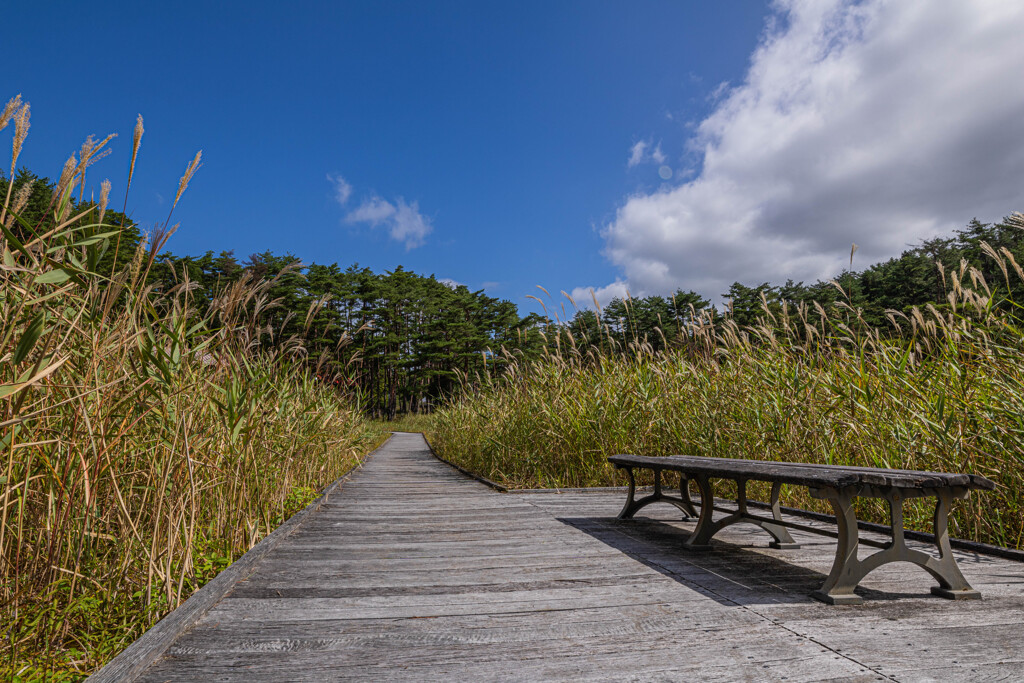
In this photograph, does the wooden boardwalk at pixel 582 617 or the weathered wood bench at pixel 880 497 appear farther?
the weathered wood bench at pixel 880 497

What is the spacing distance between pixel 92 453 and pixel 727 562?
2.95m

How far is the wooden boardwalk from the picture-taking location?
1599 mm

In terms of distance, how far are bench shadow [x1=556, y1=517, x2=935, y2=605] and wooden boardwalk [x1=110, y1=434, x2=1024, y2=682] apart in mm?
15

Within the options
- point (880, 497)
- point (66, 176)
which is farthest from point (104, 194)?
point (880, 497)

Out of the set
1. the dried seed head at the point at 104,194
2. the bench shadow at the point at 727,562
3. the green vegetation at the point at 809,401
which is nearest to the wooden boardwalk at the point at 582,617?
the bench shadow at the point at 727,562

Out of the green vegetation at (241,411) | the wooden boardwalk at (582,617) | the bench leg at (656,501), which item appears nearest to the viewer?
the wooden boardwalk at (582,617)

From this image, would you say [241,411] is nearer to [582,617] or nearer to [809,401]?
[582,617]

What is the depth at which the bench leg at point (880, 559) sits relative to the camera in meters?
2.12

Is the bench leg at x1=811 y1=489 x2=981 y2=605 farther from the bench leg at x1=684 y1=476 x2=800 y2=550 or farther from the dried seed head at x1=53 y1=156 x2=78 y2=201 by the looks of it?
the dried seed head at x1=53 y1=156 x2=78 y2=201

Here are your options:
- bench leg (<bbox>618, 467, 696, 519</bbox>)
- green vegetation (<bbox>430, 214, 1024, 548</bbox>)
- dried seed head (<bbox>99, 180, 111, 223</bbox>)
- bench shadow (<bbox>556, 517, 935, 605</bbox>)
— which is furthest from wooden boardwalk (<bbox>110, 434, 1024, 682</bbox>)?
dried seed head (<bbox>99, 180, 111, 223</bbox>)

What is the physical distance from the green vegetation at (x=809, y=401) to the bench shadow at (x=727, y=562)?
90 centimetres

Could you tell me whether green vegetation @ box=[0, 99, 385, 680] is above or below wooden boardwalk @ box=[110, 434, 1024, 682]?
above

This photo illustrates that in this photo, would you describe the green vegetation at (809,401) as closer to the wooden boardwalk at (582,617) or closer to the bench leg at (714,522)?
the wooden boardwalk at (582,617)

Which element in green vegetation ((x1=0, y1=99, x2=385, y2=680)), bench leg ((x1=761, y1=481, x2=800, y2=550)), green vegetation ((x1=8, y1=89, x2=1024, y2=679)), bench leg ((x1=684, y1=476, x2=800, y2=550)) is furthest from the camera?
bench leg ((x1=761, y1=481, x2=800, y2=550))
